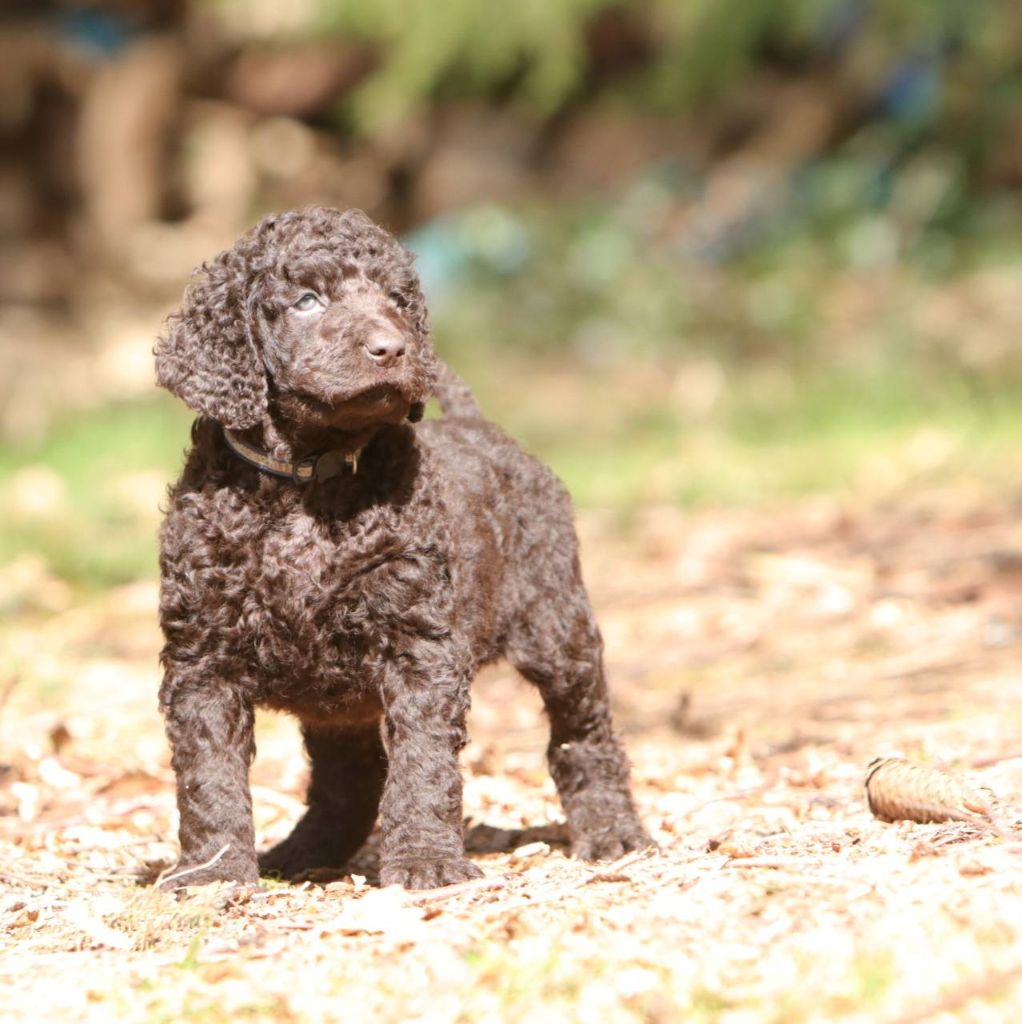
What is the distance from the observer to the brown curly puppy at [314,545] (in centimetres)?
406

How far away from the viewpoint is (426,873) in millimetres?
3969

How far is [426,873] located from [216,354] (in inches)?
53.1

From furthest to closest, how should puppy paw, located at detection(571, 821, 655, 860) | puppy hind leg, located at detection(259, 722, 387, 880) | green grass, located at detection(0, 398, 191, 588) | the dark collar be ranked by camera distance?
green grass, located at detection(0, 398, 191, 588), puppy hind leg, located at detection(259, 722, 387, 880), puppy paw, located at detection(571, 821, 655, 860), the dark collar

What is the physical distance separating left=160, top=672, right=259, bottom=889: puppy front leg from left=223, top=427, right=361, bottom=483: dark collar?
0.53m

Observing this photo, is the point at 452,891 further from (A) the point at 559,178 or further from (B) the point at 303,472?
(A) the point at 559,178

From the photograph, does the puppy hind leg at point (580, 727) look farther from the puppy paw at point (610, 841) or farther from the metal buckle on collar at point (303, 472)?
the metal buckle on collar at point (303, 472)

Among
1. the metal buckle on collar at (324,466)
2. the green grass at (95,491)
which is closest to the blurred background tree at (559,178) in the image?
the green grass at (95,491)

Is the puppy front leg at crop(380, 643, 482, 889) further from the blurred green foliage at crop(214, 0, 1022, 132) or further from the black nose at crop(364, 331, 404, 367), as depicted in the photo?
the blurred green foliage at crop(214, 0, 1022, 132)

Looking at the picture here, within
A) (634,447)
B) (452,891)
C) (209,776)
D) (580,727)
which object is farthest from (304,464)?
(634,447)

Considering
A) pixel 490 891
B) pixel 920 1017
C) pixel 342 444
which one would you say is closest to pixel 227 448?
pixel 342 444

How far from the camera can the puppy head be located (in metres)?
4.02

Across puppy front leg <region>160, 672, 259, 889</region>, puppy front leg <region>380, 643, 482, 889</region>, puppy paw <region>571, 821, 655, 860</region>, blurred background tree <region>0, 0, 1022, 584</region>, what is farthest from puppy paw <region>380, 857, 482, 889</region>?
blurred background tree <region>0, 0, 1022, 584</region>

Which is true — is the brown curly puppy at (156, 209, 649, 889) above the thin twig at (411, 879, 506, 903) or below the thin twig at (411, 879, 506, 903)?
above

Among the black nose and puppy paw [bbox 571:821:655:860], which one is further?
puppy paw [bbox 571:821:655:860]
